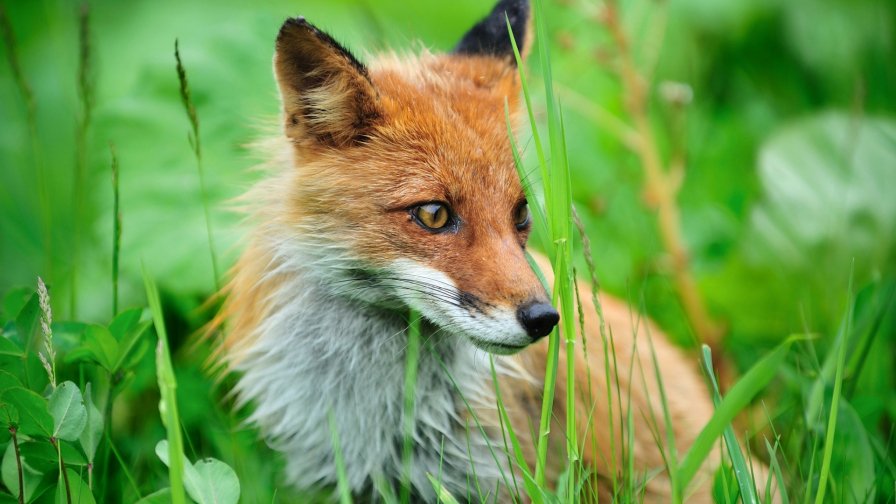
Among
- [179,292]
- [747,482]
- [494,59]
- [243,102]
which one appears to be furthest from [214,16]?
[747,482]

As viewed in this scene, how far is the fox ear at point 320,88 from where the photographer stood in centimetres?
300

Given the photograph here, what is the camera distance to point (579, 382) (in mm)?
3502

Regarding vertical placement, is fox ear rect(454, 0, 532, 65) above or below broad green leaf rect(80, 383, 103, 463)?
above

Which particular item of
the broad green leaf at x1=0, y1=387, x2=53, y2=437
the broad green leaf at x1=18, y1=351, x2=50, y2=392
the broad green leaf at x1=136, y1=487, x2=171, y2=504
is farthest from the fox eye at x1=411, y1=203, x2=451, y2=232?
the broad green leaf at x1=18, y1=351, x2=50, y2=392

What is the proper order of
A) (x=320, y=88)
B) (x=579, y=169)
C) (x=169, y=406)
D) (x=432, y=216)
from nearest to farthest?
1. (x=169, y=406)
2. (x=432, y=216)
3. (x=320, y=88)
4. (x=579, y=169)

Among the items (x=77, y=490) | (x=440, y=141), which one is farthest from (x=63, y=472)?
(x=440, y=141)

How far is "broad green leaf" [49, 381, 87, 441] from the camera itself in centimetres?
273

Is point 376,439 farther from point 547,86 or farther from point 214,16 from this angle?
point 214,16

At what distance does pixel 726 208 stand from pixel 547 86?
11.6 ft

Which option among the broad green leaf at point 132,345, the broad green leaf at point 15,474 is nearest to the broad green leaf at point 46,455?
the broad green leaf at point 15,474

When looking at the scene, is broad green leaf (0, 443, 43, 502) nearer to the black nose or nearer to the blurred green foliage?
the blurred green foliage

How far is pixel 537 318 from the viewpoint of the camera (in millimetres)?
2707

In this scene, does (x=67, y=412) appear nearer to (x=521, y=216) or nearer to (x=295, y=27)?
(x=295, y=27)

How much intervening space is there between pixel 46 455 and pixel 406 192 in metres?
1.48
